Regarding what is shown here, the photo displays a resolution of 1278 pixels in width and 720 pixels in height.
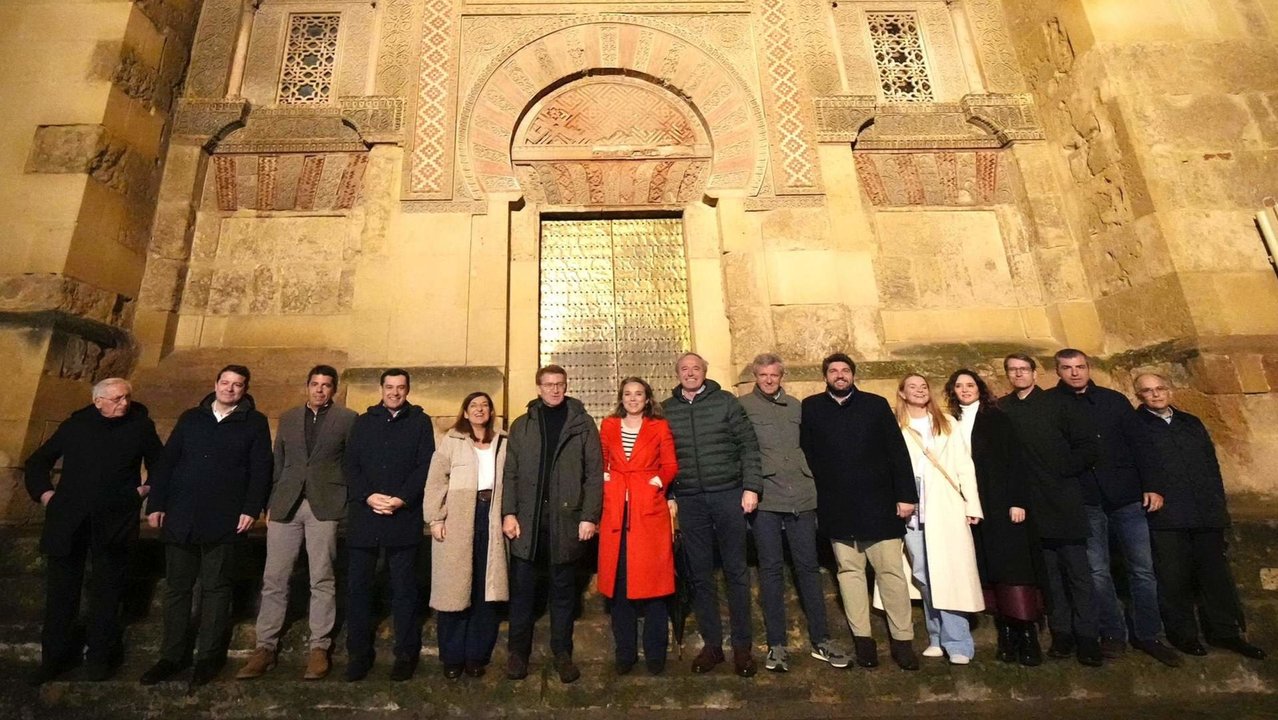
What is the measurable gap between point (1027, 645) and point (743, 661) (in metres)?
1.38

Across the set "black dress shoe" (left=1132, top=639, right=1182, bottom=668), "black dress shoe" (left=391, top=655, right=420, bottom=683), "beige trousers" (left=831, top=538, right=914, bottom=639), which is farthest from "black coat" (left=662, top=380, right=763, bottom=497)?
"black dress shoe" (left=1132, top=639, right=1182, bottom=668)

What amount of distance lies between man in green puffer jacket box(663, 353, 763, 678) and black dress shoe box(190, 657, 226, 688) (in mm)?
2284

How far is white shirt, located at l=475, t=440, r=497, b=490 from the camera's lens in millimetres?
3031

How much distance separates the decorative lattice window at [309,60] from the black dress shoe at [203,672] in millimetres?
5215

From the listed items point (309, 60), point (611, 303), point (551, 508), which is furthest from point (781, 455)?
point (309, 60)

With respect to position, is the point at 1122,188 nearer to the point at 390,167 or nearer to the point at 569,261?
the point at 569,261

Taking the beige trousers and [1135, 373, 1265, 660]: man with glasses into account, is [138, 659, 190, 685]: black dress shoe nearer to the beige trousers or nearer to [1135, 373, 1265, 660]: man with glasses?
the beige trousers

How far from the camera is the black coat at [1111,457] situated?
3.12 metres

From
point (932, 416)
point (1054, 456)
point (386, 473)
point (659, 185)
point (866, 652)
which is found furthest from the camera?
point (659, 185)

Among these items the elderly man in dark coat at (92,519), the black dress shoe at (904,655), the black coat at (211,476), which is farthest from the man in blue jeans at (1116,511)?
the elderly man in dark coat at (92,519)

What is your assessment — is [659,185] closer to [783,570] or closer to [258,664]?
[783,570]

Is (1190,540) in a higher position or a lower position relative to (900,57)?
lower

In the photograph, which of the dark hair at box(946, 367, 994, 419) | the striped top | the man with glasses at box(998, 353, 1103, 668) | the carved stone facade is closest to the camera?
the man with glasses at box(998, 353, 1103, 668)

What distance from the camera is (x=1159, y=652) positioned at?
2.90 m
